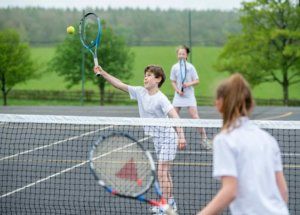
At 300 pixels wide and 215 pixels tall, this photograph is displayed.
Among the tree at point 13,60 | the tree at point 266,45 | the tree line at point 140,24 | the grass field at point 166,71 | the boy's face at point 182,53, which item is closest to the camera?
the boy's face at point 182,53

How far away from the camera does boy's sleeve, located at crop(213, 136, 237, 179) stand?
11.2 feet

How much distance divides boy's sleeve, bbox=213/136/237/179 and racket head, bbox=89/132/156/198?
42cm

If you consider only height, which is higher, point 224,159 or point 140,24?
point 140,24

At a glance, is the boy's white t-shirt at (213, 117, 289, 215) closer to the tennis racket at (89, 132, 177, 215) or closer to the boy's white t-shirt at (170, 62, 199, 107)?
the tennis racket at (89, 132, 177, 215)

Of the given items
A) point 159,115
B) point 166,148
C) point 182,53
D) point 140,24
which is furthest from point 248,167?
point 140,24

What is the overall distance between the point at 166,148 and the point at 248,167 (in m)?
3.32

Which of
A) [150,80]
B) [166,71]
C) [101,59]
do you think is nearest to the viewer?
[150,80]

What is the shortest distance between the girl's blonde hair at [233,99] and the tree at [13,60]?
24.8 m

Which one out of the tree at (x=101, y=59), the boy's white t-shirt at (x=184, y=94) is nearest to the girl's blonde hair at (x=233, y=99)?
the boy's white t-shirt at (x=184, y=94)

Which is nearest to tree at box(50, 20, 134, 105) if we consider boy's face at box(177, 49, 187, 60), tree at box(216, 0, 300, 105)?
tree at box(216, 0, 300, 105)

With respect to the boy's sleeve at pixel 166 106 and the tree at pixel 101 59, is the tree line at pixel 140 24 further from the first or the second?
the boy's sleeve at pixel 166 106

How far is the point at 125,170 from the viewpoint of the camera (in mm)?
4059

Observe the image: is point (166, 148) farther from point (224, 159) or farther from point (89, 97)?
point (89, 97)

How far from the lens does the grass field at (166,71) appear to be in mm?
34531
